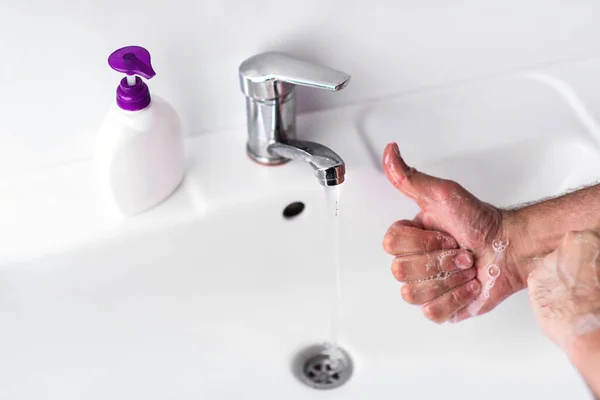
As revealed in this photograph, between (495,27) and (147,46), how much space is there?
1.16 ft

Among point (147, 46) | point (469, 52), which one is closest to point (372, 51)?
point (469, 52)

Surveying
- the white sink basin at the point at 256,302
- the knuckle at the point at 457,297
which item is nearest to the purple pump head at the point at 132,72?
the white sink basin at the point at 256,302

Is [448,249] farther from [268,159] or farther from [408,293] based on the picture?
[268,159]

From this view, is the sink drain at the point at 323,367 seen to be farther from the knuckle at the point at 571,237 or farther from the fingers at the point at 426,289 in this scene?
the knuckle at the point at 571,237

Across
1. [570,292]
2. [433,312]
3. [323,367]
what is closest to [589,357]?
[570,292]

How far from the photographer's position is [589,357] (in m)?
0.49

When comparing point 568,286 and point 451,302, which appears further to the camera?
point 451,302

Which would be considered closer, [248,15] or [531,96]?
[248,15]

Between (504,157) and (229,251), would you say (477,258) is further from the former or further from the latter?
(229,251)

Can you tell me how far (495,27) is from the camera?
2.58ft

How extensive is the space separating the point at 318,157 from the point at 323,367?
0.22 meters

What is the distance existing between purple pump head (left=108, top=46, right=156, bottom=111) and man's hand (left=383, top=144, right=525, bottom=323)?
212 millimetres

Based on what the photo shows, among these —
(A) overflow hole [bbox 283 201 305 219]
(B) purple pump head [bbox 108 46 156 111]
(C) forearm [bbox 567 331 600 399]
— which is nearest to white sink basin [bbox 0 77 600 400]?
(A) overflow hole [bbox 283 201 305 219]

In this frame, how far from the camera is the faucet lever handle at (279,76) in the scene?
25.3 inches
